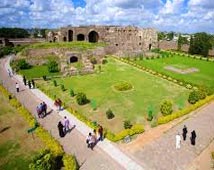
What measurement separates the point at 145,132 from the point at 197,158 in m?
4.20

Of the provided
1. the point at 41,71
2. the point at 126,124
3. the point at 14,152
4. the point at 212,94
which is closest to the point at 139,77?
the point at 212,94

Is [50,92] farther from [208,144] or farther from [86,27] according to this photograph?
[86,27]

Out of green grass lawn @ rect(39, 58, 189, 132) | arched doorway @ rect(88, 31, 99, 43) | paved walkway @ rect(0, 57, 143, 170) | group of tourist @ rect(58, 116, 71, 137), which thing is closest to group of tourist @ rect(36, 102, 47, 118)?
paved walkway @ rect(0, 57, 143, 170)

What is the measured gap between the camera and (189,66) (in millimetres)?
Answer: 41844

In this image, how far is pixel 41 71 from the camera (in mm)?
36312

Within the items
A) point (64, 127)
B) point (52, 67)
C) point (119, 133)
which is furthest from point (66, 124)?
point (52, 67)

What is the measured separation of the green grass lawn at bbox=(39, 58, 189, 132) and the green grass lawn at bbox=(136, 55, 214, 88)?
12.7 ft

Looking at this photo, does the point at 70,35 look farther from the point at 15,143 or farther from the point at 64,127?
the point at 15,143

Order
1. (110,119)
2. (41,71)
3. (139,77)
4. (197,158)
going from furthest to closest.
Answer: (41,71)
(139,77)
(110,119)
(197,158)

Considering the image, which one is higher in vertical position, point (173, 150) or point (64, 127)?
point (64, 127)

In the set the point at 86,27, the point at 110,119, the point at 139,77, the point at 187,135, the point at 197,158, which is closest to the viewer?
the point at 197,158

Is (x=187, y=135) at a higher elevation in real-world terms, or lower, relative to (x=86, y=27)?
lower

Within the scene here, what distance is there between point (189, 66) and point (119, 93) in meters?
20.3

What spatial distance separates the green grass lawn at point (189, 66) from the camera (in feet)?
107
